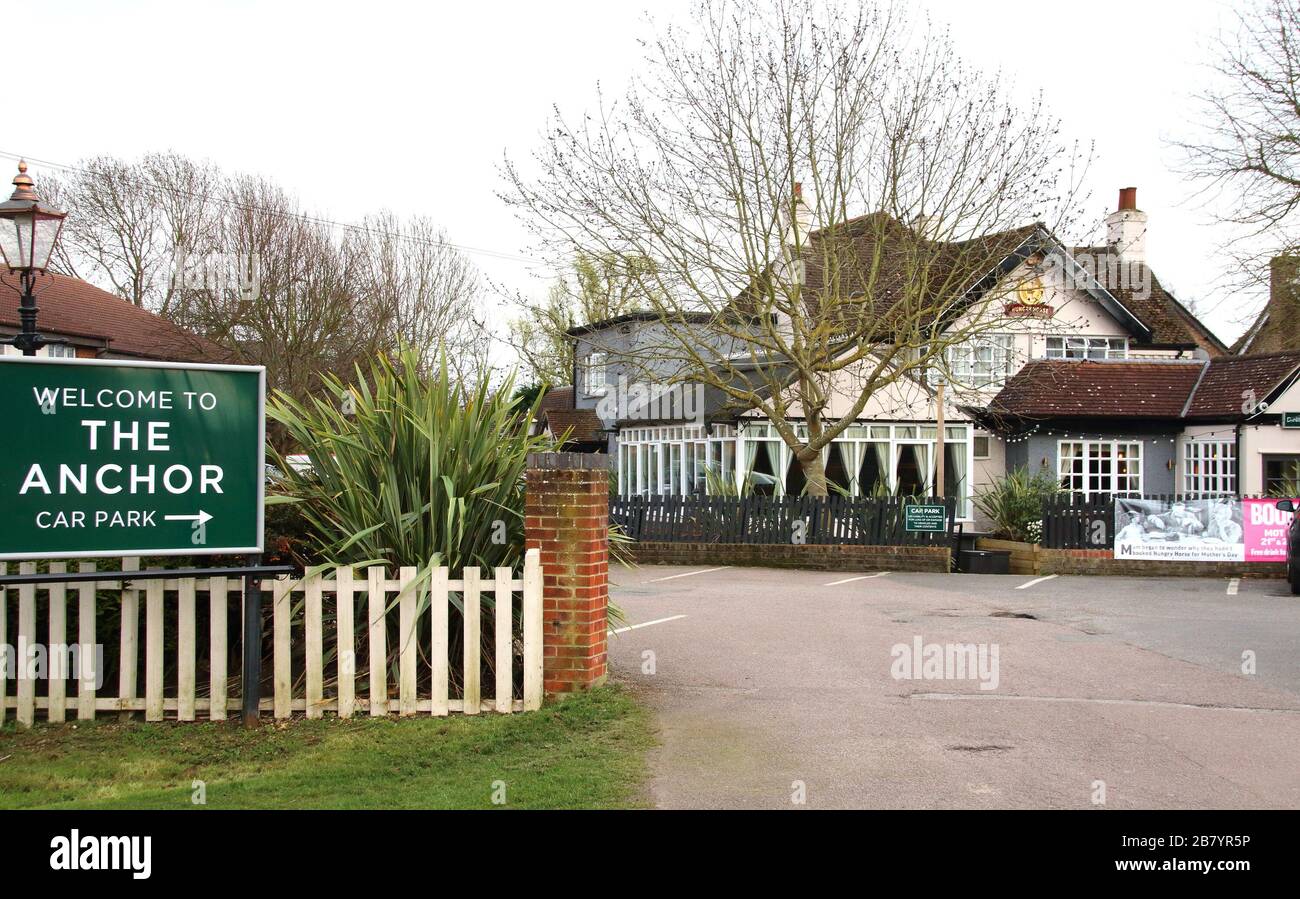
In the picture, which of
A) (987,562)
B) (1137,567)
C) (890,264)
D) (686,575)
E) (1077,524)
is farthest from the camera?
(890,264)

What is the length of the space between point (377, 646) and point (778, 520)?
15532 millimetres

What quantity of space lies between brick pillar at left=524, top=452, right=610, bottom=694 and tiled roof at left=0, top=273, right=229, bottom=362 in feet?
94.0

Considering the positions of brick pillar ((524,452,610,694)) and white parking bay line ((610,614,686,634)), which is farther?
white parking bay line ((610,614,686,634))

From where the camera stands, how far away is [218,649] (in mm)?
7832

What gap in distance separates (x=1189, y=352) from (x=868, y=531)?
56.1 ft

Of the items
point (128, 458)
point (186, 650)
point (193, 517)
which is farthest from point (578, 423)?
point (128, 458)

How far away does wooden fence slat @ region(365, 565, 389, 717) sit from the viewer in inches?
309

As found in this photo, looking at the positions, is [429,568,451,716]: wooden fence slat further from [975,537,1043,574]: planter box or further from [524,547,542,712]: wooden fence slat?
[975,537,1043,574]: planter box

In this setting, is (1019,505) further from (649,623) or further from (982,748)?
(982,748)

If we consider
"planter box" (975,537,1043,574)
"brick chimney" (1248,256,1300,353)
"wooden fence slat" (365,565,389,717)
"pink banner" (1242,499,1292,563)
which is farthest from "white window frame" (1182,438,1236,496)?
"wooden fence slat" (365,565,389,717)

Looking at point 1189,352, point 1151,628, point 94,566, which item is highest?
point 1189,352
